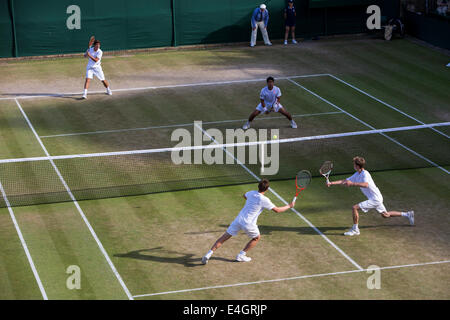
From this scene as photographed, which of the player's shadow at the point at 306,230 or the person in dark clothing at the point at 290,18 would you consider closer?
the player's shadow at the point at 306,230

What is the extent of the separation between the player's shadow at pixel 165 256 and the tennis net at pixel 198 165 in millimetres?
3493

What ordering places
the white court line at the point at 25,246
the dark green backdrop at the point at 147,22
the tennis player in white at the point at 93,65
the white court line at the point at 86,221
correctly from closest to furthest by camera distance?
the white court line at the point at 25,246
the white court line at the point at 86,221
the tennis player in white at the point at 93,65
the dark green backdrop at the point at 147,22

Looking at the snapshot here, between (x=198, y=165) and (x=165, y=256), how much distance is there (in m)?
5.96

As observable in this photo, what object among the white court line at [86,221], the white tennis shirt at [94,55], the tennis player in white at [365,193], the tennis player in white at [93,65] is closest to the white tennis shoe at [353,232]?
the tennis player in white at [365,193]

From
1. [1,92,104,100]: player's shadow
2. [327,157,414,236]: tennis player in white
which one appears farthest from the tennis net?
[1,92,104,100]: player's shadow

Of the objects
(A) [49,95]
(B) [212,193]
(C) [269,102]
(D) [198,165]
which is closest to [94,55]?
(A) [49,95]

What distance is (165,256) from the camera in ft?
55.2

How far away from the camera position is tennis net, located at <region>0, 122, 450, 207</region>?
20.6 metres

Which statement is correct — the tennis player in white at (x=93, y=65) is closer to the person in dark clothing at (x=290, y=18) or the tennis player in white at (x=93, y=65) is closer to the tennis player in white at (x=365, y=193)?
the person in dark clothing at (x=290, y=18)

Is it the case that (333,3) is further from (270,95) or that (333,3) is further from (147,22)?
(270,95)

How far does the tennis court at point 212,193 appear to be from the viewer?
51.9 ft

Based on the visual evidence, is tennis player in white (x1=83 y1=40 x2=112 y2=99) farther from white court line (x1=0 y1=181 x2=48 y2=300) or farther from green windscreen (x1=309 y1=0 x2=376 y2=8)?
green windscreen (x1=309 y1=0 x2=376 y2=8)
